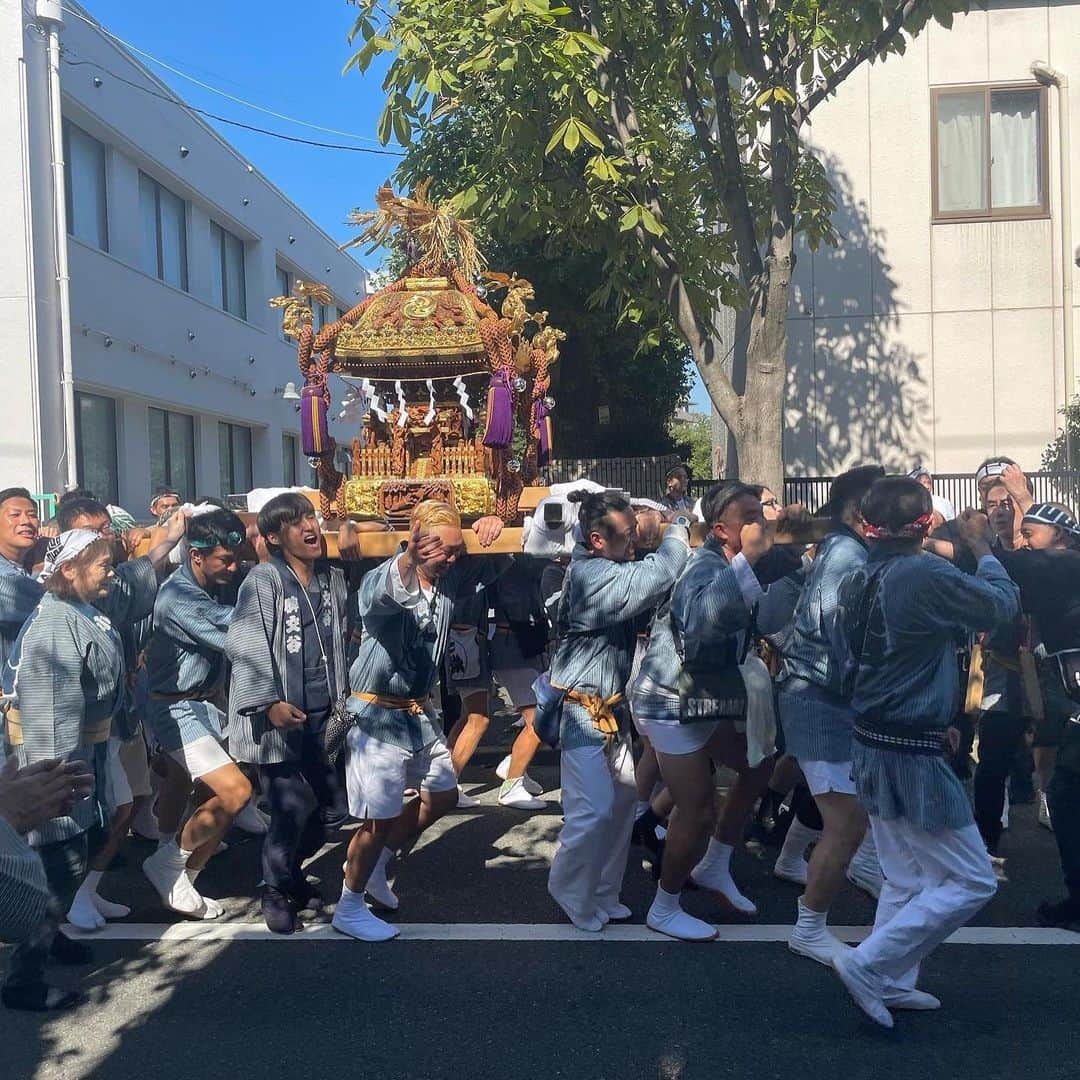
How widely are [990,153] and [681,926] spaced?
1147 centimetres

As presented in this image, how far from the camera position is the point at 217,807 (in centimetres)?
461

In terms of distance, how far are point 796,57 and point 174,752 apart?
6488mm

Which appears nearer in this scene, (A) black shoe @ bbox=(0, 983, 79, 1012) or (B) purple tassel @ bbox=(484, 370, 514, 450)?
(A) black shoe @ bbox=(0, 983, 79, 1012)

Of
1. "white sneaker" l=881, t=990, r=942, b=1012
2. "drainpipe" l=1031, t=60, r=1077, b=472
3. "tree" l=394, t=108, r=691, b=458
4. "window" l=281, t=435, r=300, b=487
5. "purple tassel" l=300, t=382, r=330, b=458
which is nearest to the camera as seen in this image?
"white sneaker" l=881, t=990, r=942, b=1012

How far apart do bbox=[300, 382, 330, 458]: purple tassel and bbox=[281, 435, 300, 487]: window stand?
15.9 meters

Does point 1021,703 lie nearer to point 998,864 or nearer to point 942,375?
point 998,864

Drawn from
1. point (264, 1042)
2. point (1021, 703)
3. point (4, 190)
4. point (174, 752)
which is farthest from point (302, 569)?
point (4, 190)

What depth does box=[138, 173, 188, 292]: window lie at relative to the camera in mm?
16484

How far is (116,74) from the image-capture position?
15016 mm

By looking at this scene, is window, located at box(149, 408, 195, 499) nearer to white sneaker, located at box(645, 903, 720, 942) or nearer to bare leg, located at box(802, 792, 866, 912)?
white sneaker, located at box(645, 903, 720, 942)

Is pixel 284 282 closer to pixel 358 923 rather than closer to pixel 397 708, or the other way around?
pixel 397 708

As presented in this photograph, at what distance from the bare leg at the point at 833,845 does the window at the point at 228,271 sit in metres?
17.8

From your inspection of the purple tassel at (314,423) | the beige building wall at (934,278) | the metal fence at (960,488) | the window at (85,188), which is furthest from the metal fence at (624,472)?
the purple tassel at (314,423)

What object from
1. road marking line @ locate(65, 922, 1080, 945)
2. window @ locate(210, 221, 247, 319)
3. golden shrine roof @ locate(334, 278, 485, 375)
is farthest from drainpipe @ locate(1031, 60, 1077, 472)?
window @ locate(210, 221, 247, 319)
